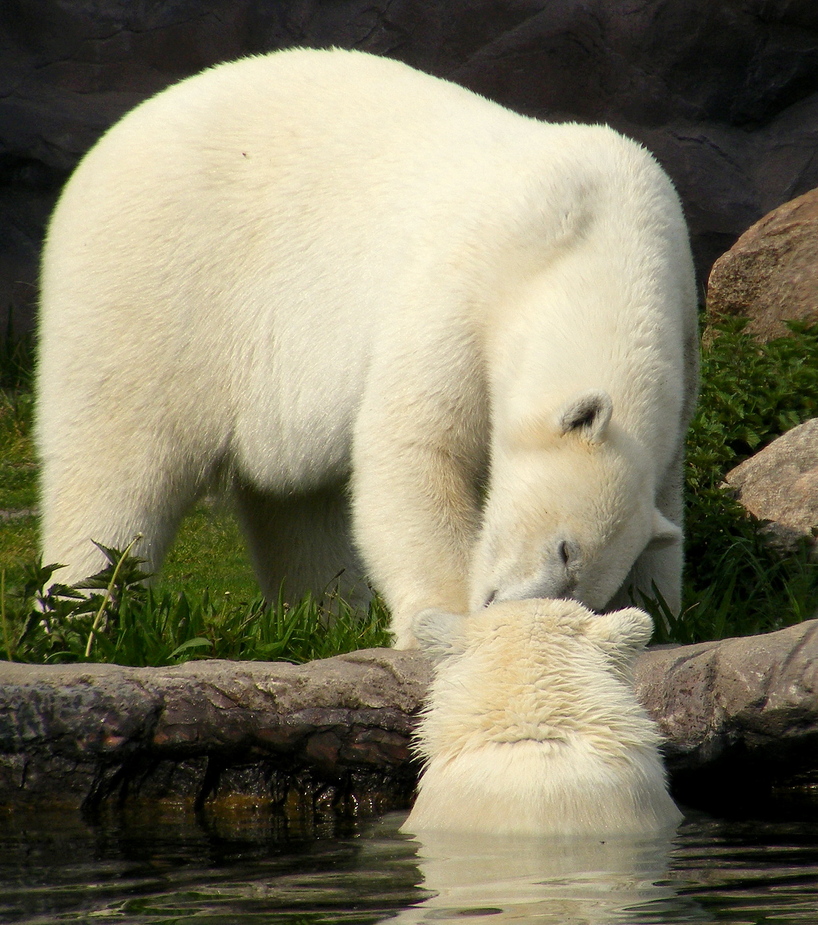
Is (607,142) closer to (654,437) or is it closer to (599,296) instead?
(599,296)

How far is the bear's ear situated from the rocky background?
248 inches

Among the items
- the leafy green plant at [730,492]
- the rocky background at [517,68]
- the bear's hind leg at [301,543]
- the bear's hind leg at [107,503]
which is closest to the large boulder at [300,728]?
the leafy green plant at [730,492]

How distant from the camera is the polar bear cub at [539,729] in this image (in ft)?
9.89

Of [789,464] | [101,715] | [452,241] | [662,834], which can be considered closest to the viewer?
[662,834]

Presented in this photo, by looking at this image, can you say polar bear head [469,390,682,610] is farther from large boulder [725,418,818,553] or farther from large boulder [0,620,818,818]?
large boulder [725,418,818,553]

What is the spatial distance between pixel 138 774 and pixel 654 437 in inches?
74.0

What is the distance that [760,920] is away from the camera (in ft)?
7.93

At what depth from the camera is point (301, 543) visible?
231 inches

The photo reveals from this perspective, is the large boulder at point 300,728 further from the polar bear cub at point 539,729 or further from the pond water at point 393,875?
the polar bear cub at point 539,729

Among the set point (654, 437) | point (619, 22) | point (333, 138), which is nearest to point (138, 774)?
point (654, 437)

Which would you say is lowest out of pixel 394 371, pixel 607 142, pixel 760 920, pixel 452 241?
pixel 760 920

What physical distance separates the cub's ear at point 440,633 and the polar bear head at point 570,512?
485 mm

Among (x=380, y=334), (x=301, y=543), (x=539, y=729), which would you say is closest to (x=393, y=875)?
(x=539, y=729)

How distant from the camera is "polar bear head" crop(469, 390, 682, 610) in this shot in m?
3.91
